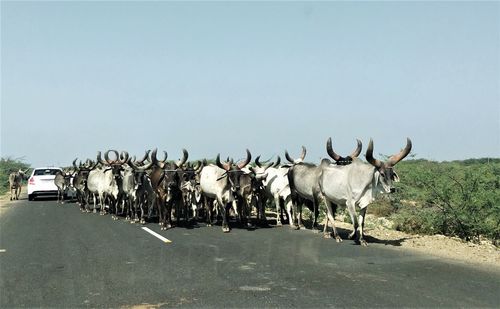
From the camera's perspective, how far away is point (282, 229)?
14.6 meters

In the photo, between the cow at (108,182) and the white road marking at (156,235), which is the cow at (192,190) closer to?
the white road marking at (156,235)

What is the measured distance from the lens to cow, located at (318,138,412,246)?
1141cm

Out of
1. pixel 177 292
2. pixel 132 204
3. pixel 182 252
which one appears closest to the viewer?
pixel 177 292

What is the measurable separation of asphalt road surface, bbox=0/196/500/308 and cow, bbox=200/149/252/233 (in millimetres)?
2092

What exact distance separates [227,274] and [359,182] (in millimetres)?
4947

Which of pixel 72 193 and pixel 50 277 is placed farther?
pixel 72 193

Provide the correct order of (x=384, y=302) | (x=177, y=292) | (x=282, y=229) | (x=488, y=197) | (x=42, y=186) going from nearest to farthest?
(x=384, y=302) < (x=177, y=292) < (x=488, y=197) < (x=282, y=229) < (x=42, y=186)

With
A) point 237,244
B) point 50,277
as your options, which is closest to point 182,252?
point 237,244

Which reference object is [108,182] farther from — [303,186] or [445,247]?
[445,247]

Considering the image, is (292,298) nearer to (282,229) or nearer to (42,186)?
(282,229)

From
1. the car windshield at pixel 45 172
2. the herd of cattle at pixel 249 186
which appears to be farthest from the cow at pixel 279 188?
the car windshield at pixel 45 172

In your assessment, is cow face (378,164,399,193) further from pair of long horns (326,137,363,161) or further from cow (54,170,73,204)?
cow (54,170,73,204)

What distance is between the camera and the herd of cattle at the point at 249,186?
11750 millimetres

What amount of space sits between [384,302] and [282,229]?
8248 mm
